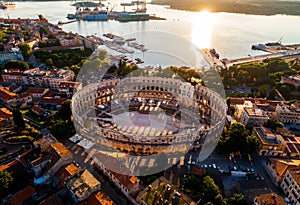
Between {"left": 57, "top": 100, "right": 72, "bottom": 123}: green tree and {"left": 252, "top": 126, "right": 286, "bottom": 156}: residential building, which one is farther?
{"left": 57, "top": 100, "right": 72, "bottom": 123}: green tree

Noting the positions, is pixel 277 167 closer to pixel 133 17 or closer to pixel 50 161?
pixel 50 161

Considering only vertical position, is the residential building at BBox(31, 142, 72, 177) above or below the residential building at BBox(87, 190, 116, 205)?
above

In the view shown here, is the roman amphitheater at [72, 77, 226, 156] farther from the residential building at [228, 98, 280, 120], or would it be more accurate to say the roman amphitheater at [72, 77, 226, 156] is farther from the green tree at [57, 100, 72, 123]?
the residential building at [228, 98, 280, 120]

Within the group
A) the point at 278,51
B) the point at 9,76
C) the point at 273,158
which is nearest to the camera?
the point at 273,158

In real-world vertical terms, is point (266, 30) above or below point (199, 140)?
above

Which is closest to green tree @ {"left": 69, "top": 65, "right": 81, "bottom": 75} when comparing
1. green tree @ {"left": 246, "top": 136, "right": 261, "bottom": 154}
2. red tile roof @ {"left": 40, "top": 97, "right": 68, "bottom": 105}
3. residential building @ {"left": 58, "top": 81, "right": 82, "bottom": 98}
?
residential building @ {"left": 58, "top": 81, "right": 82, "bottom": 98}

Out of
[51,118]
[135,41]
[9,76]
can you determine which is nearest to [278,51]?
[135,41]

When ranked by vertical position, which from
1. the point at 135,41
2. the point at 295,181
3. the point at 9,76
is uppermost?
the point at 135,41

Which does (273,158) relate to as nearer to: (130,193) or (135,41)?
(130,193)
